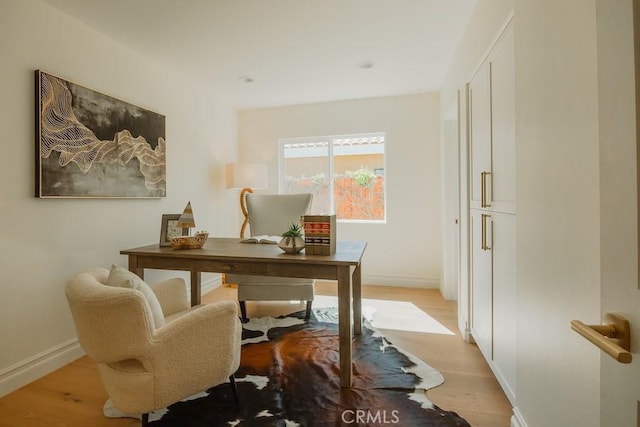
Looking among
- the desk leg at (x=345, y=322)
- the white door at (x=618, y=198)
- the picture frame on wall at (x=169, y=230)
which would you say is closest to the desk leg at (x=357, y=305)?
the desk leg at (x=345, y=322)

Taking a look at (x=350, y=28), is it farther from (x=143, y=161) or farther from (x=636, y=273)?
(x=636, y=273)

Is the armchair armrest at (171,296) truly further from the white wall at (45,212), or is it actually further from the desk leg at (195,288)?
the white wall at (45,212)

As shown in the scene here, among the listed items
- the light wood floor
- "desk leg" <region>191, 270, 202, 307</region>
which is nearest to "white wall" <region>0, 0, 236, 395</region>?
the light wood floor

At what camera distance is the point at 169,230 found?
8.38 feet

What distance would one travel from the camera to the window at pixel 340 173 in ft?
14.3

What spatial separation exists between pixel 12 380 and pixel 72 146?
59.4 inches

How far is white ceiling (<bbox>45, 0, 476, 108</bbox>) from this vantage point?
7.45 feet

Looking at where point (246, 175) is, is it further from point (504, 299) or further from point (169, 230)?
point (504, 299)

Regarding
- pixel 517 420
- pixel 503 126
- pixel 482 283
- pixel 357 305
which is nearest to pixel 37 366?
pixel 357 305

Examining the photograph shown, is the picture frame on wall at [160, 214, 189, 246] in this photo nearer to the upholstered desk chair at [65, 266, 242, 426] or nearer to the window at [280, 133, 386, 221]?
the upholstered desk chair at [65, 266, 242, 426]

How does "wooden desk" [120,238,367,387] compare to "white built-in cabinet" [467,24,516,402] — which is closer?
"white built-in cabinet" [467,24,516,402]

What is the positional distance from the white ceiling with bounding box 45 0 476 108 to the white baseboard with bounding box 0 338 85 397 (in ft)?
7.64

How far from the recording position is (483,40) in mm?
2045

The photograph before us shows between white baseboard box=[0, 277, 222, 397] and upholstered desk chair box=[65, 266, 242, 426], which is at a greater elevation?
upholstered desk chair box=[65, 266, 242, 426]
